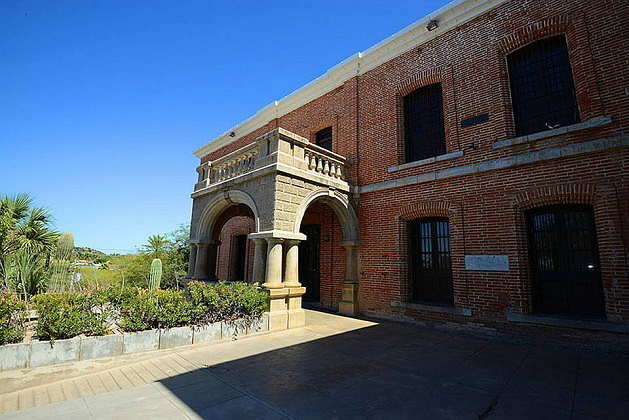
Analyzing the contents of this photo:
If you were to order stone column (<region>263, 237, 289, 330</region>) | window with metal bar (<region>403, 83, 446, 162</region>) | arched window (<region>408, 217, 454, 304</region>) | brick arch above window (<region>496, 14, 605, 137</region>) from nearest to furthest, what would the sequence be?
1. brick arch above window (<region>496, 14, 605, 137</region>)
2. stone column (<region>263, 237, 289, 330</region>)
3. arched window (<region>408, 217, 454, 304</region>)
4. window with metal bar (<region>403, 83, 446, 162</region>)

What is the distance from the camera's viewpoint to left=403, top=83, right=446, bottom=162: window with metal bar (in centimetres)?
884

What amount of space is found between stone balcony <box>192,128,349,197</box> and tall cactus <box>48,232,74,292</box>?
12.8ft

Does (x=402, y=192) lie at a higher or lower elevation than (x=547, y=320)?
higher

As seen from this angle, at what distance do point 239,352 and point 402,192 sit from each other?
5.96 metres

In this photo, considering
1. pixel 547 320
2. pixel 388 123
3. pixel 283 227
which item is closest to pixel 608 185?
pixel 547 320

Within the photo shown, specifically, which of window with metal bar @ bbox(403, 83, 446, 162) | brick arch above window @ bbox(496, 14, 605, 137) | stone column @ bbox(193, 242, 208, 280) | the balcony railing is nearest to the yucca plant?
stone column @ bbox(193, 242, 208, 280)

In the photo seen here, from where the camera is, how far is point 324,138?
1195cm

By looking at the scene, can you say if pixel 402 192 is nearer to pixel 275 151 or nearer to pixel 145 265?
pixel 275 151

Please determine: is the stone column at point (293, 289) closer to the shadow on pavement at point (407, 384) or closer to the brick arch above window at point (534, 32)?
the shadow on pavement at point (407, 384)

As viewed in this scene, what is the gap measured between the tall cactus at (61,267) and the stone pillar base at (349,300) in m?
7.24

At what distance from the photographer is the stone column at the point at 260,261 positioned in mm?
7688

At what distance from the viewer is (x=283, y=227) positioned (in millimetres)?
7578

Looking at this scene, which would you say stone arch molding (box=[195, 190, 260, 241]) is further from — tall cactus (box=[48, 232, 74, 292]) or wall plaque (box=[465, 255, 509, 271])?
wall plaque (box=[465, 255, 509, 271])

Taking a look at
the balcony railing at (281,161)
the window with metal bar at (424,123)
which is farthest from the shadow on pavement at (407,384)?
the window with metal bar at (424,123)
